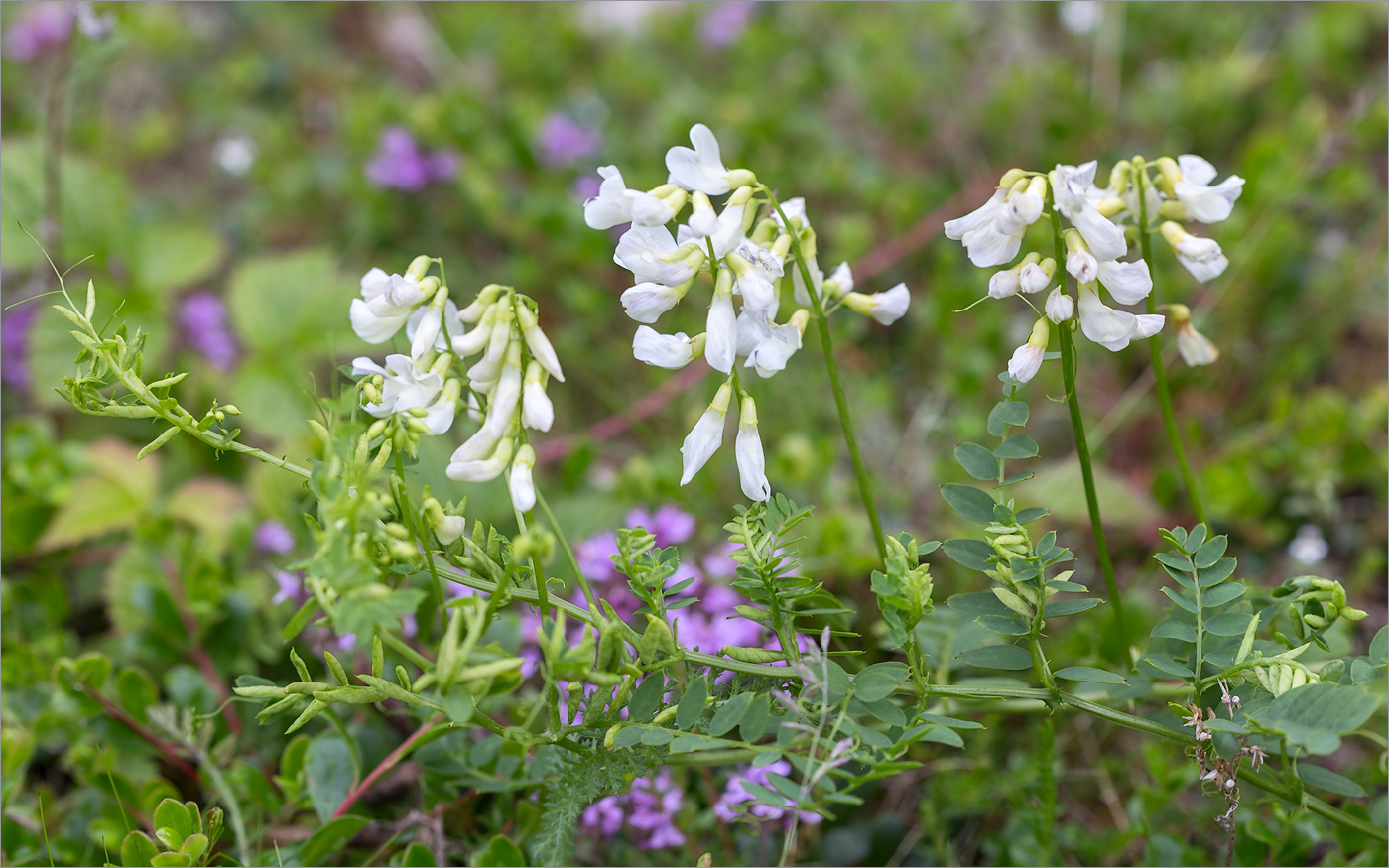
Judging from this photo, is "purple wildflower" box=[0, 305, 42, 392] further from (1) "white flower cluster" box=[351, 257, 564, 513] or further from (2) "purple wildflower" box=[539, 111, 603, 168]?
(1) "white flower cluster" box=[351, 257, 564, 513]

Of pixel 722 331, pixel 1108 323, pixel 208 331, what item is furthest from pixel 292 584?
pixel 208 331

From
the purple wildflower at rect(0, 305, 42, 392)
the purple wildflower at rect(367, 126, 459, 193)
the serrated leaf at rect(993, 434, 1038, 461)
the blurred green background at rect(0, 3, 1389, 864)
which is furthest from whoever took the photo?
the purple wildflower at rect(367, 126, 459, 193)

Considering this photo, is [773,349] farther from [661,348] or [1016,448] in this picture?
[1016,448]

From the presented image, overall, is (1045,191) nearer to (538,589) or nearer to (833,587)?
(538,589)

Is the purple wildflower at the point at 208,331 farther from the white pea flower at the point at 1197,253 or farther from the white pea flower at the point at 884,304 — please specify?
the white pea flower at the point at 1197,253

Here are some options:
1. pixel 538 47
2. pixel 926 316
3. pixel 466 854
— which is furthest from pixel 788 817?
pixel 538 47

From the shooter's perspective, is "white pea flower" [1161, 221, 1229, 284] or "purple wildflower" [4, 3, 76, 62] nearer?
"white pea flower" [1161, 221, 1229, 284]

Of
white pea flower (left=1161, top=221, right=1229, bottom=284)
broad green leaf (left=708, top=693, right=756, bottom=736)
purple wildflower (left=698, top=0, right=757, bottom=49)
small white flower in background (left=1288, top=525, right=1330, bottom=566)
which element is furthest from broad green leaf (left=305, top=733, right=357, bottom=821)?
purple wildflower (left=698, top=0, right=757, bottom=49)
